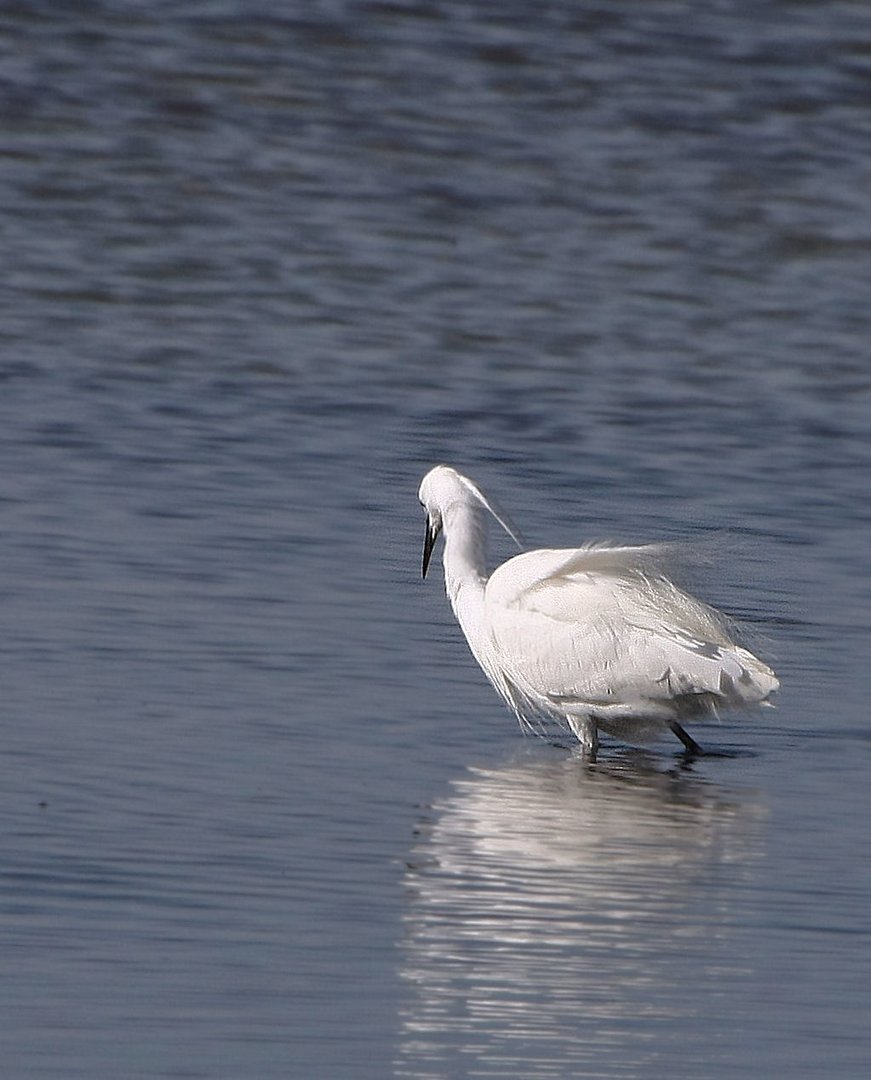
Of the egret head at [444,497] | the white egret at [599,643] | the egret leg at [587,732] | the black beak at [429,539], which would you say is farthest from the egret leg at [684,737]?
the black beak at [429,539]

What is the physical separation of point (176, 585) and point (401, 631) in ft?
2.77

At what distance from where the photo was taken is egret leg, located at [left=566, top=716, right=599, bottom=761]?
940cm

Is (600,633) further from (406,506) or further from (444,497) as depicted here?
(406,506)

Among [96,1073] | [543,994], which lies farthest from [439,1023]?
[96,1073]

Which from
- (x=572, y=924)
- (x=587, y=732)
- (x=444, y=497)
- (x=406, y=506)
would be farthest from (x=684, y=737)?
(x=406, y=506)

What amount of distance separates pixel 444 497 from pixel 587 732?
3.52 ft

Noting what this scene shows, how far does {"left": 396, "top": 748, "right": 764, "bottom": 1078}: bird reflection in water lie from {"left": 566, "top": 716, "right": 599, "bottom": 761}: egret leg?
0.48m

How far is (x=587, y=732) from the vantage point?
9430mm

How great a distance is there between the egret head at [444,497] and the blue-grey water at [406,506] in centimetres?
38

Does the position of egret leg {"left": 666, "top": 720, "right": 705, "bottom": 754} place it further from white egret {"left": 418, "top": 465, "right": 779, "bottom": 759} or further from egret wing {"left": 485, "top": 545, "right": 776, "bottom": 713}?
egret wing {"left": 485, "top": 545, "right": 776, "bottom": 713}

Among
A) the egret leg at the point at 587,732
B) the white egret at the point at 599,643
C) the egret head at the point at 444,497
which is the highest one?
the egret head at the point at 444,497

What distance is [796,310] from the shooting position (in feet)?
55.8

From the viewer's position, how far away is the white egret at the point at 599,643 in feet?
30.1

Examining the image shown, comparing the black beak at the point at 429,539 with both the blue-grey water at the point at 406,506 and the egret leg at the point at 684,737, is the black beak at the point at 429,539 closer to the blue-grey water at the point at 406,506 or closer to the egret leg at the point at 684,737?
the blue-grey water at the point at 406,506
